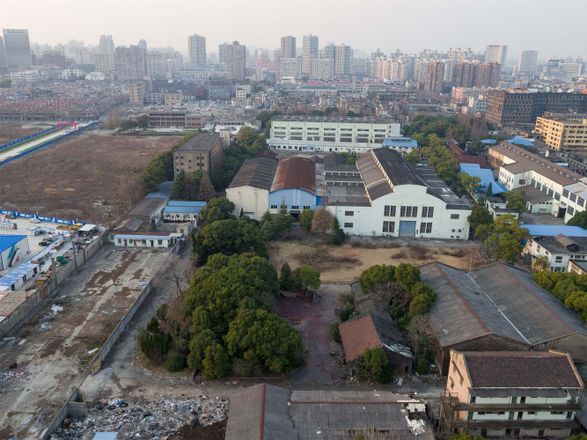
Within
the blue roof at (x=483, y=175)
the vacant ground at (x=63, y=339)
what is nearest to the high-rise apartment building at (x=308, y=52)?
the blue roof at (x=483, y=175)

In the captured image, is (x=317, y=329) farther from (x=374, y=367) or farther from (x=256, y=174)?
(x=256, y=174)

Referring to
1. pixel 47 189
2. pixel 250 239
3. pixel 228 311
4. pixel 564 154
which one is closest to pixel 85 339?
pixel 228 311

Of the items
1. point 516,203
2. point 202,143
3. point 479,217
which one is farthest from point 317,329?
point 202,143

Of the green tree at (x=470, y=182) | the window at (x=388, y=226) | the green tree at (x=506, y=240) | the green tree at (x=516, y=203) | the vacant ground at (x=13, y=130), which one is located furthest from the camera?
the vacant ground at (x=13, y=130)

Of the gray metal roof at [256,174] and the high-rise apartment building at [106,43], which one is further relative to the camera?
the high-rise apartment building at [106,43]

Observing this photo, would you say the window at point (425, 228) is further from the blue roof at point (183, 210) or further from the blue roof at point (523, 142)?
the blue roof at point (523, 142)

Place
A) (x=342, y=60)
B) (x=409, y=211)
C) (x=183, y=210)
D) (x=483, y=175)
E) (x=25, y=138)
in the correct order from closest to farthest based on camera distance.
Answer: (x=409, y=211) < (x=183, y=210) < (x=483, y=175) < (x=25, y=138) < (x=342, y=60)
